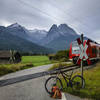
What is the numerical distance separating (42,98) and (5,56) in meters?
30.8

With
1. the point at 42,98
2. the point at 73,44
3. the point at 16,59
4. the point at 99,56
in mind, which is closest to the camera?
the point at 42,98

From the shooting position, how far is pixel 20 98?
4.39 meters

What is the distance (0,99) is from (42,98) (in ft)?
6.12

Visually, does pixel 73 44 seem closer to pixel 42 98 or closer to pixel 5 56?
pixel 42 98

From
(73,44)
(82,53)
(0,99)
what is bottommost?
(0,99)

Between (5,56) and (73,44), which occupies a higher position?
(73,44)

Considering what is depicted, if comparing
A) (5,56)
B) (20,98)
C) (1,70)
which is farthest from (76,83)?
(5,56)

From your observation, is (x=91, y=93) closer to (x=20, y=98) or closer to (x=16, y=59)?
(x=20, y=98)

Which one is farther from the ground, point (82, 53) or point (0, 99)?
point (82, 53)

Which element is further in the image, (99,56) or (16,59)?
(16,59)

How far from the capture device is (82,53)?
5.22 meters

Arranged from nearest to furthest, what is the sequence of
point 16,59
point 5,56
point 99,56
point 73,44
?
point 73,44 < point 99,56 < point 5,56 < point 16,59

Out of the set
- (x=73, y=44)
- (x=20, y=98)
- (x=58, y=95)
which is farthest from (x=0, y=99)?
(x=73, y=44)

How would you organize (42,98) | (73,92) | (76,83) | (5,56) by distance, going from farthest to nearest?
(5,56), (76,83), (73,92), (42,98)
